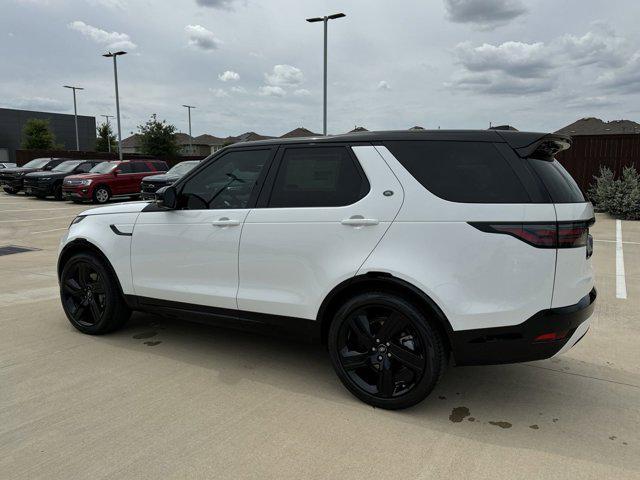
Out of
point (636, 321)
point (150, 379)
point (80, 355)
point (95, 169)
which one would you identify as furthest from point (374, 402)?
point (95, 169)

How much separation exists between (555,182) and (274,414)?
7.30ft

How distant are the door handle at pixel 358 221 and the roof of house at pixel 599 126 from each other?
47.8 metres

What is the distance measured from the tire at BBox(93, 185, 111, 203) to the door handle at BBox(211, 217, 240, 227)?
669 inches

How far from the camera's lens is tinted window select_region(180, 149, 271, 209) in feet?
12.0

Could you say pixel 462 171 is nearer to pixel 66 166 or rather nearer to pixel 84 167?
pixel 84 167

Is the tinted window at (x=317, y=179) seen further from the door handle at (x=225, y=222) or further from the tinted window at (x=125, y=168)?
the tinted window at (x=125, y=168)

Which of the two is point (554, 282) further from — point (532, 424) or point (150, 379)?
point (150, 379)

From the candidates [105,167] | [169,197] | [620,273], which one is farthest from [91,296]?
[105,167]

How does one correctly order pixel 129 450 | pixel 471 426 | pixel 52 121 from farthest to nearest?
pixel 52 121, pixel 471 426, pixel 129 450

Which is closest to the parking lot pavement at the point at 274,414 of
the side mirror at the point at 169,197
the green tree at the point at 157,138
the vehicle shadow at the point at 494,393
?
the vehicle shadow at the point at 494,393

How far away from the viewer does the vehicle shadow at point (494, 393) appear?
283 centimetres

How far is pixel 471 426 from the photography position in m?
2.98

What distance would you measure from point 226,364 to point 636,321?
4.06m

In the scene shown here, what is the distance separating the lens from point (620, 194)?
14086 mm
